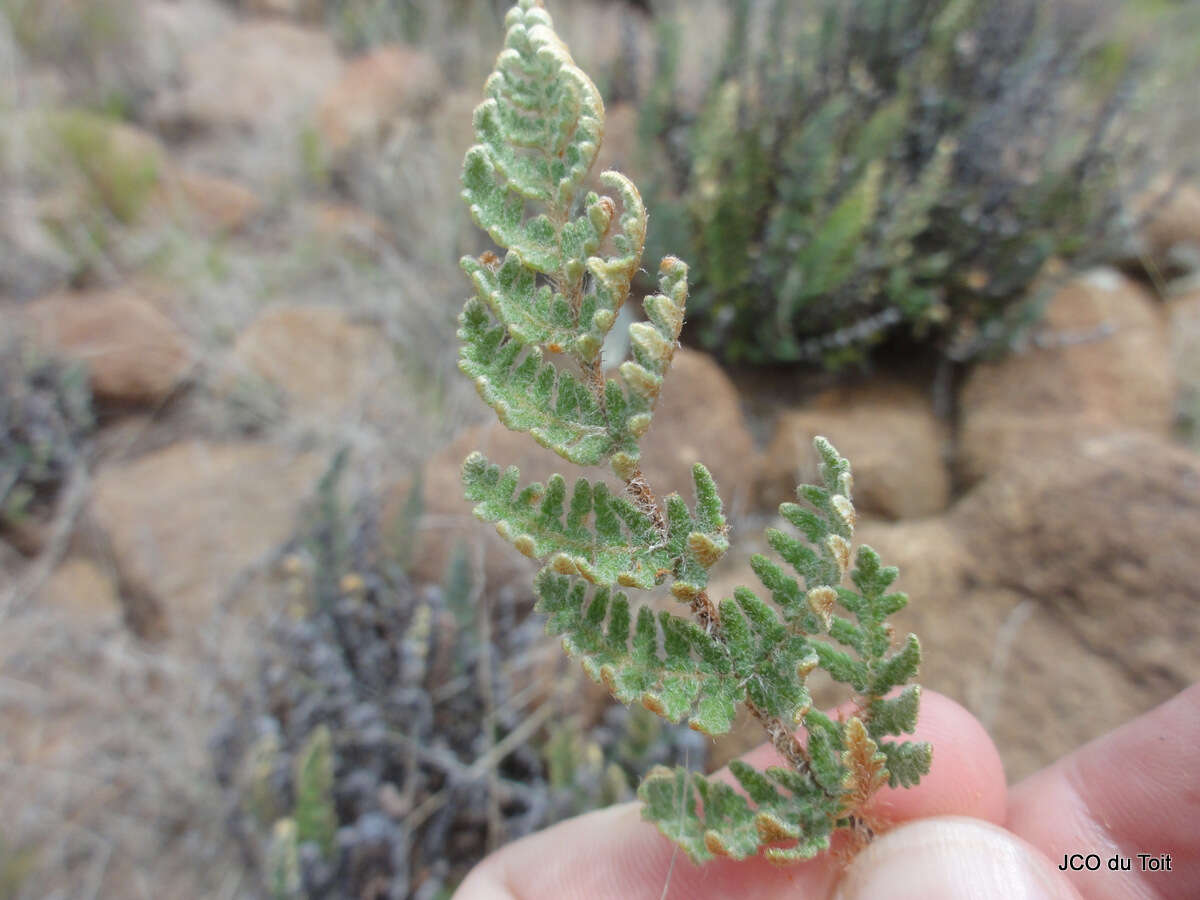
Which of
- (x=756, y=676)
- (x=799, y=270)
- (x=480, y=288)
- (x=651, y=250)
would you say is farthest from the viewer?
(x=651, y=250)

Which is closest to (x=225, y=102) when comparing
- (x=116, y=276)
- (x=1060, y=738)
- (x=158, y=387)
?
(x=116, y=276)

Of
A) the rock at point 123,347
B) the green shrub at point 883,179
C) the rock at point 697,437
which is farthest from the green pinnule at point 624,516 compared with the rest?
the rock at point 123,347

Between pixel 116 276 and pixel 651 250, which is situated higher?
pixel 651 250

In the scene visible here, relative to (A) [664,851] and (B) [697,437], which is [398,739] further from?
(B) [697,437]

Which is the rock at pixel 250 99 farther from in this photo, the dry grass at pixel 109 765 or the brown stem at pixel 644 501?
the brown stem at pixel 644 501

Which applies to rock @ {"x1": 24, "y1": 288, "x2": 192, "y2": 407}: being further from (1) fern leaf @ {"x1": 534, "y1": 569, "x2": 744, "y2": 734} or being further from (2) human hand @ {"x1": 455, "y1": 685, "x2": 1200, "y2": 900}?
(1) fern leaf @ {"x1": 534, "y1": 569, "x2": 744, "y2": 734}

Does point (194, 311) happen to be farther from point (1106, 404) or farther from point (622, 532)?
point (1106, 404)

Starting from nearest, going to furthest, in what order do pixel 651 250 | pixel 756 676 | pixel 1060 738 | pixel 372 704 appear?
pixel 756 676 < pixel 1060 738 < pixel 372 704 < pixel 651 250

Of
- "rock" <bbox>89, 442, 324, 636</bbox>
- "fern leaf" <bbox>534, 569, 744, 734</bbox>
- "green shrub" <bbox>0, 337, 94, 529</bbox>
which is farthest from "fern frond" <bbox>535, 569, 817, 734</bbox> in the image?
"green shrub" <bbox>0, 337, 94, 529</bbox>

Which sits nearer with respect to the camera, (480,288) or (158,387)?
(480,288)
